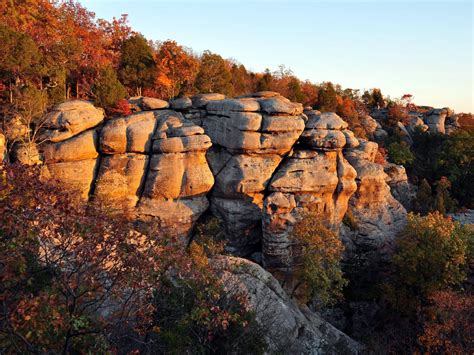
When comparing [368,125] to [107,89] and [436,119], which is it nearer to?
[436,119]

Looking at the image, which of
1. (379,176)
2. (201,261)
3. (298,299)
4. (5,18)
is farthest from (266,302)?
(5,18)

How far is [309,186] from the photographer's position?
25.2 meters

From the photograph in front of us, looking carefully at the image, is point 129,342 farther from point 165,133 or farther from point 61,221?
point 165,133

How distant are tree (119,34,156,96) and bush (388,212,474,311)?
23444mm

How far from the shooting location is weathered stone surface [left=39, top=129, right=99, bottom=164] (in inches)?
916

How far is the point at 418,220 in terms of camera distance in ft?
75.3

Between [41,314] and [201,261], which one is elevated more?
[41,314]

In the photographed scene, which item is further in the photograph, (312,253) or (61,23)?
(61,23)

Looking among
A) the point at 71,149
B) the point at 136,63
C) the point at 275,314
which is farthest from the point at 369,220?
the point at 136,63

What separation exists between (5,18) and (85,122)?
10.6 m

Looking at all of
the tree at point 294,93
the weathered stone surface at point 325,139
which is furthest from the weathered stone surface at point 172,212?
the tree at point 294,93

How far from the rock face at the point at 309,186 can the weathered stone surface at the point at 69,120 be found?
13338 millimetres

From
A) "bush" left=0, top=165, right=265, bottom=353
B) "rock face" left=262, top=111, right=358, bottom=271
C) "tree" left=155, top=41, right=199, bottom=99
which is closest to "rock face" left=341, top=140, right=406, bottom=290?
"rock face" left=262, top=111, right=358, bottom=271

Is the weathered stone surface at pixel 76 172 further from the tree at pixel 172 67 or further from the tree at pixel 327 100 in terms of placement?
the tree at pixel 327 100
